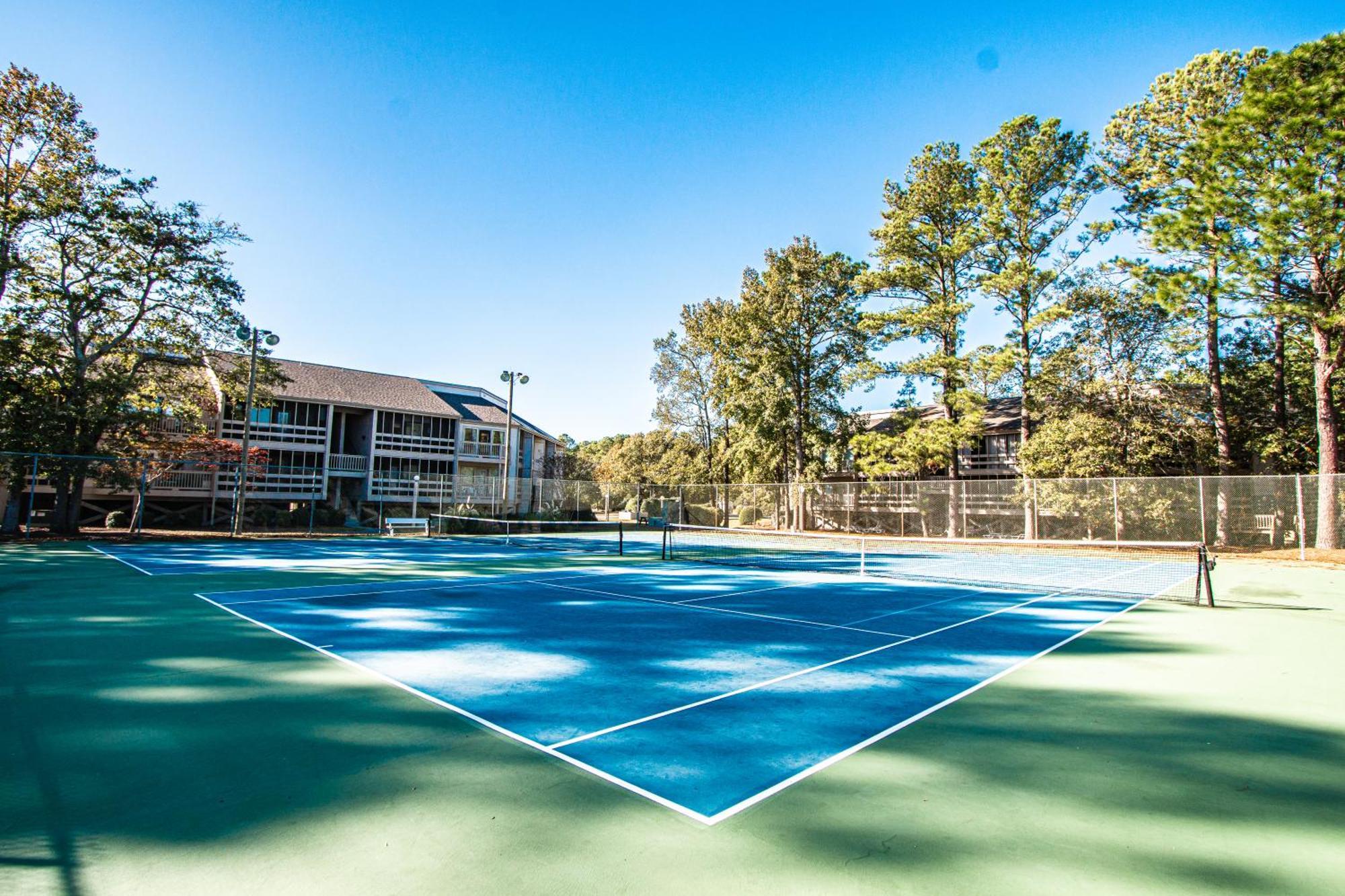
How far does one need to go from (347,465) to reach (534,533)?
13347 millimetres

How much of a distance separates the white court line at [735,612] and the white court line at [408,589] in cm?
96

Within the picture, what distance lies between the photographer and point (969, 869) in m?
2.78

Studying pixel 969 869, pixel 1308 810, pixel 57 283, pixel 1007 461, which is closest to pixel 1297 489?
pixel 1007 461

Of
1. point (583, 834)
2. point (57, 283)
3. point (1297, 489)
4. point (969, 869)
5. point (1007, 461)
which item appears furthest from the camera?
point (1007, 461)

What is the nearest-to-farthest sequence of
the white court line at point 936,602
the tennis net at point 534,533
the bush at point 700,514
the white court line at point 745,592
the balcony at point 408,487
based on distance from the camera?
the white court line at point 936,602 → the white court line at point 745,592 → the tennis net at point 534,533 → the balcony at point 408,487 → the bush at point 700,514

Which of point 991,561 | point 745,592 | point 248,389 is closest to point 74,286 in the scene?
point 248,389

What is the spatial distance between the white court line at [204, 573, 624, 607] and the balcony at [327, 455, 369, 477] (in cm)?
2584

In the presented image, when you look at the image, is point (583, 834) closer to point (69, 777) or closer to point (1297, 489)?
point (69, 777)

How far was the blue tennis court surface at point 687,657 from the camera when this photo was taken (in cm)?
415

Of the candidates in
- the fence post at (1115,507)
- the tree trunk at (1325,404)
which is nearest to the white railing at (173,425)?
the fence post at (1115,507)

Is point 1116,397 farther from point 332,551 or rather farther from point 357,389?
point 357,389

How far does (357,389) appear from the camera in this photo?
1475 inches

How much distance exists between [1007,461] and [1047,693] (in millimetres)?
34207

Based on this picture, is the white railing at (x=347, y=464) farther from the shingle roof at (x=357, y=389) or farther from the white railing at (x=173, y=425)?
the white railing at (x=173, y=425)
